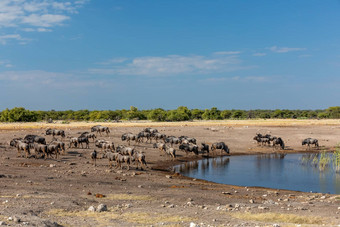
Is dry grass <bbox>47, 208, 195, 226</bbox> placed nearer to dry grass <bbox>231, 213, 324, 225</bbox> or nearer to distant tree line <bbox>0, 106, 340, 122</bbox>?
dry grass <bbox>231, 213, 324, 225</bbox>

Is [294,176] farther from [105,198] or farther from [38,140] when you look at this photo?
[38,140]

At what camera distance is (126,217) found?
418 inches

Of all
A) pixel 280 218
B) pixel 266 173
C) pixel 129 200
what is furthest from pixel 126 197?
pixel 266 173

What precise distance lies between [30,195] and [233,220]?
24.6 feet

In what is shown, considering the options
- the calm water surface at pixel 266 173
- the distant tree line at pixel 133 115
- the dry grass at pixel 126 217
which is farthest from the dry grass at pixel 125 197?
the distant tree line at pixel 133 115

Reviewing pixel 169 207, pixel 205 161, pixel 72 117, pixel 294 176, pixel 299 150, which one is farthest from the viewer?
pixel 72 117

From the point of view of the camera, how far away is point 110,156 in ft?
72.1

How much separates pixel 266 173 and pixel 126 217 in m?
16.3

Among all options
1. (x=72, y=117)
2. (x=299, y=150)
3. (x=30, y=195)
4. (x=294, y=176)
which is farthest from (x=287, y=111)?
(x=30, y=195)

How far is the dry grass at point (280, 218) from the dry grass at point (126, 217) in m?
1.89

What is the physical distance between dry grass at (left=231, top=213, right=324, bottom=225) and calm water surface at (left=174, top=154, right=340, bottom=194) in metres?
9.01

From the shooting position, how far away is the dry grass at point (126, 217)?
10055 mm

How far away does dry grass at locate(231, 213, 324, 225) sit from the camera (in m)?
10.6

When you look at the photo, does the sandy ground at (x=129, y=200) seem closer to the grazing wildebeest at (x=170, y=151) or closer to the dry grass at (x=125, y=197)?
the dry grass at (x=125, y=197)
